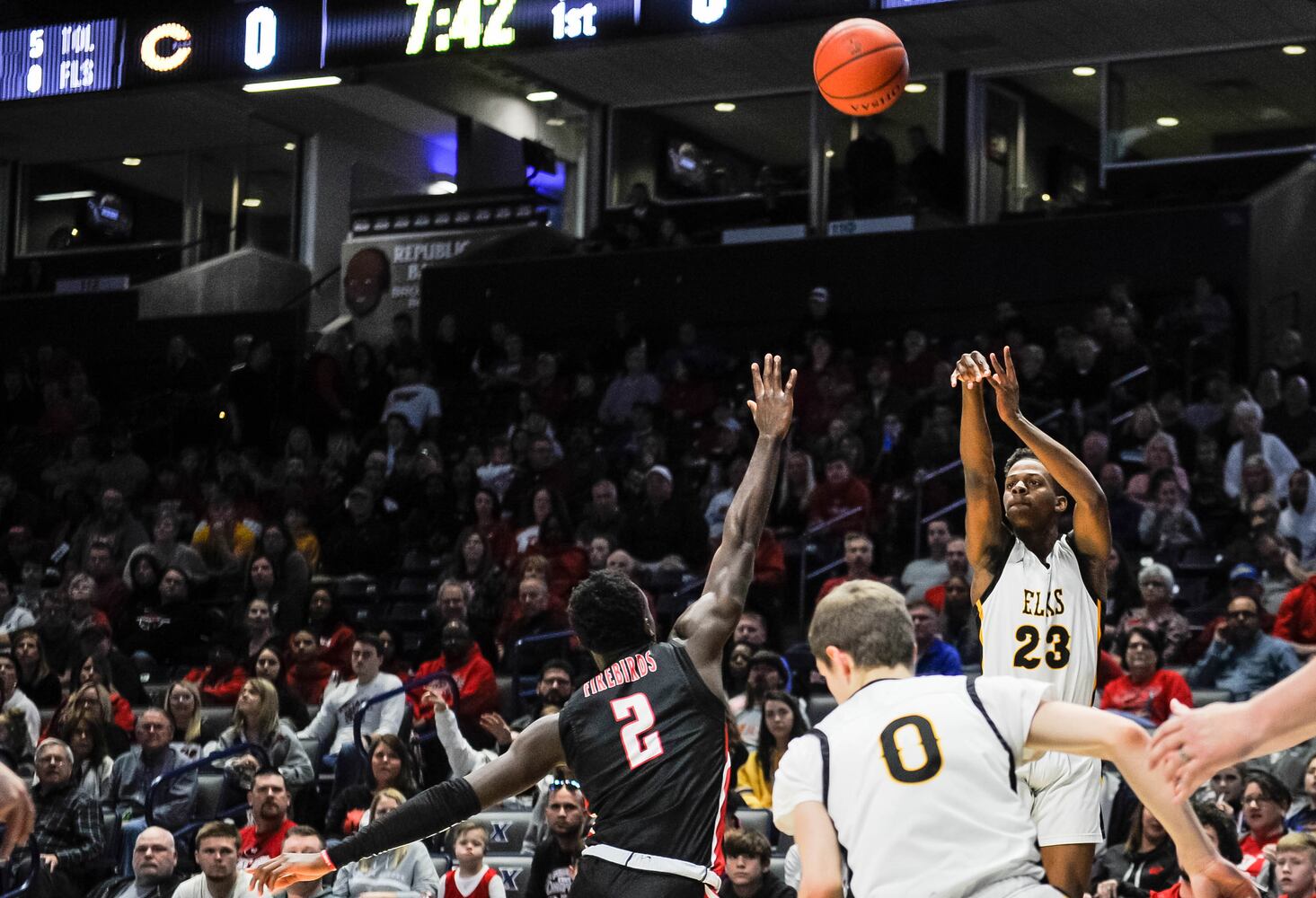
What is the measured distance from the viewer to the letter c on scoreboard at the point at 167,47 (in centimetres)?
1533

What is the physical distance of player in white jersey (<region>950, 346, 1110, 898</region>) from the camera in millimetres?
6953

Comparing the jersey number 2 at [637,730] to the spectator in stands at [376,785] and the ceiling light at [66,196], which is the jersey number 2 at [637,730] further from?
the ceiling light at [66,196]

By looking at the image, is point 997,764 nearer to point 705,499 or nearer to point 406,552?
point 705,499

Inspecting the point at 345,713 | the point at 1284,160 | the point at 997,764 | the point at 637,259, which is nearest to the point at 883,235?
the point at 637,259

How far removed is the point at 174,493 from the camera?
19391 millimetres

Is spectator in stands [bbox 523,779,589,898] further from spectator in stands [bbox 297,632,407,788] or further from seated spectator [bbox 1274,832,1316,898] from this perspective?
seated spectator [bbox 1274,832,1316,898]

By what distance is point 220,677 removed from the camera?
15.2 meters

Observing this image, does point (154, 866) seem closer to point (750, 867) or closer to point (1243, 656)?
point (750, 867)

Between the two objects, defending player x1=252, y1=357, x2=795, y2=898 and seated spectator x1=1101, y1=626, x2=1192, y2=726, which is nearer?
defending player x1=252, y1=357, x2=795, y2=898

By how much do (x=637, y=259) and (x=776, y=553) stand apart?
777 cm

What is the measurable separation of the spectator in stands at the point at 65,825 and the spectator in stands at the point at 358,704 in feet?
5.32

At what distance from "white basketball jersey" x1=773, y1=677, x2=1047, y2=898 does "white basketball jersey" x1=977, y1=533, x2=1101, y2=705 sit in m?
2.58

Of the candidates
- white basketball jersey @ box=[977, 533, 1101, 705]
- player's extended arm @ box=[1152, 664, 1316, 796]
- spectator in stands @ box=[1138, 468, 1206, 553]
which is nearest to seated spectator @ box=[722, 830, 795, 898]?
white basketball jersey @ box=[977, 533, 1101, 705]

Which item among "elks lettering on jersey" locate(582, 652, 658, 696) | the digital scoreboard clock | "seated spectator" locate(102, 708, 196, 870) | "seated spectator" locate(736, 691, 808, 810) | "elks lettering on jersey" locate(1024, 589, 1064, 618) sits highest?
the digital scoreboard clock
